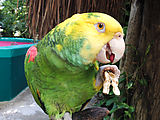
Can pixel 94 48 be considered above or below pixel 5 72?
above

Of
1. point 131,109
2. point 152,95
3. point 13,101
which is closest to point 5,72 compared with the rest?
point 13,101

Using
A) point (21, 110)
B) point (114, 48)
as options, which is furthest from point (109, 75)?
point (21, 110)

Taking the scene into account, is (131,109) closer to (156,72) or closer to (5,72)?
(156,72)

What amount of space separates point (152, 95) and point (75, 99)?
0.49 meters

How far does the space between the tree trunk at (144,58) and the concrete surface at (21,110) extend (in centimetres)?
103

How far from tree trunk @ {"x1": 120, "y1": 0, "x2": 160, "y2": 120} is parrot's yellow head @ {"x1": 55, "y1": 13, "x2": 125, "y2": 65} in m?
0.49

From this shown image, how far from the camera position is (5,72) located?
180 cm

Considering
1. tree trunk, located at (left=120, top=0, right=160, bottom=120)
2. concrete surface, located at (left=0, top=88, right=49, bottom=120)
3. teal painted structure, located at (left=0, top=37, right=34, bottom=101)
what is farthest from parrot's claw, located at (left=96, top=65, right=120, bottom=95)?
teal painted structure, located at (left=0, top=37, right=34, bottom=101)

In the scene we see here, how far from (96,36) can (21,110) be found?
5.07ft

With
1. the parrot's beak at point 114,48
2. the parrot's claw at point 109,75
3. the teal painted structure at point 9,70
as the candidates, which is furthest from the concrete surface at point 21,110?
the parrot's beak at point 114,48

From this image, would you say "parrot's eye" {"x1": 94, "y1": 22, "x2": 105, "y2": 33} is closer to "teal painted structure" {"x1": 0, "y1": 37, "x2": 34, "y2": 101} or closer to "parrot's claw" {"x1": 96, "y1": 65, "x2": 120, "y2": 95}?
"parrot's claw" {"x1": 96, "y1": 65, "x2": 120, "y2": 95}

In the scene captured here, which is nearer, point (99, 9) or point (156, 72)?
point (99, 9)

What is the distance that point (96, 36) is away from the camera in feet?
1.46

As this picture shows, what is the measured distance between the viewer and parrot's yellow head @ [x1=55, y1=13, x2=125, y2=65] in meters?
0.44
